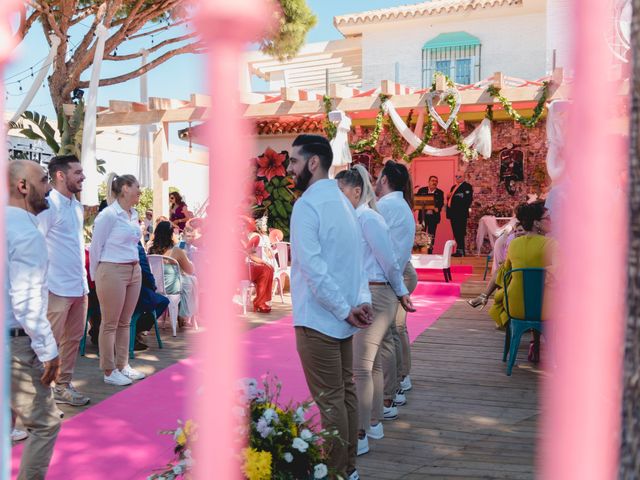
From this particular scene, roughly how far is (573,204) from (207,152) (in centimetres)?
23

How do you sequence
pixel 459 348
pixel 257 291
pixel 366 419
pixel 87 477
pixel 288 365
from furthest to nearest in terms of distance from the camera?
pixel 257 291
pixel 459 348
pixel 288 365
pixel 366 419
pixel 87 477

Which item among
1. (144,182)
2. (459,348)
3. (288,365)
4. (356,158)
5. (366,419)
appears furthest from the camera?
(356,158)

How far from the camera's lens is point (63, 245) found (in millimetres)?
3975

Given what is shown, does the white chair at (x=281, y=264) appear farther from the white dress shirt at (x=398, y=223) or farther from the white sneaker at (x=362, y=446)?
the white sneaker at (x=362, y=446)

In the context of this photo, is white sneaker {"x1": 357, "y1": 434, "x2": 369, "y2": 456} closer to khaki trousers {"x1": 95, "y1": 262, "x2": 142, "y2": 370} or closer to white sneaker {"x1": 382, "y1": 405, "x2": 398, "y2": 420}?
white sneaker {"x1": 382, "y1": 405, "x2": 398, "y2": 420}

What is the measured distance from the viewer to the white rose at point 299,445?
2.22 metres

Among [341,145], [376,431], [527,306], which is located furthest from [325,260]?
[341,145]

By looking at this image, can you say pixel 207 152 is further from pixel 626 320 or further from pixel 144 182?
pixel 144 182

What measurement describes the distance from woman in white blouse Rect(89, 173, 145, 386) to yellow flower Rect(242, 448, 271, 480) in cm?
278

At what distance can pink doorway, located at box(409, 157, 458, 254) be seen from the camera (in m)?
13.9

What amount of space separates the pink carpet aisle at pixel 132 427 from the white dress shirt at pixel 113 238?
38.0 inches

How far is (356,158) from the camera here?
45.8ft

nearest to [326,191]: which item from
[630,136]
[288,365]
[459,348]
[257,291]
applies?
[630,136]

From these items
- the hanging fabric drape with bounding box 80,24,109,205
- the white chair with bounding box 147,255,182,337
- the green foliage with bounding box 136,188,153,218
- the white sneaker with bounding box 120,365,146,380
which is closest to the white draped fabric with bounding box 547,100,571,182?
the hanging fabric drape with bounding box 80,24,109,205
